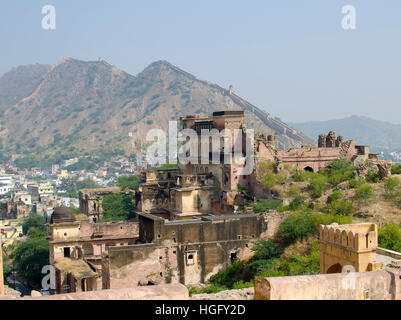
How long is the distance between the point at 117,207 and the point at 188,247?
1691cm

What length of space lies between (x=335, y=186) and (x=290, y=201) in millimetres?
2634

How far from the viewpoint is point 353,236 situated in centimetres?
1673

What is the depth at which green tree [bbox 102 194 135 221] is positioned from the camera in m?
42.9

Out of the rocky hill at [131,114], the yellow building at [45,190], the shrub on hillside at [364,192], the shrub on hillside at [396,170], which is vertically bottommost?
the yellow building at [45,190]

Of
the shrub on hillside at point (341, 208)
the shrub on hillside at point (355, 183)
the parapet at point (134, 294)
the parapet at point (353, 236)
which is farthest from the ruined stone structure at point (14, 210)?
the parapet at point (134, 294)

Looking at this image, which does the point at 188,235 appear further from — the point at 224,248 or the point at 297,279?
the point at 297,279

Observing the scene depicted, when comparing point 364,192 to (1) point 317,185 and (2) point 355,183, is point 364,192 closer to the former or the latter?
(2) point 355,183

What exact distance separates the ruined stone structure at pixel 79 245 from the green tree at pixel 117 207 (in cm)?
697

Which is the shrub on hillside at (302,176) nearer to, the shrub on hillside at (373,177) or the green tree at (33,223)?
the shrub on hillside at (373,177)

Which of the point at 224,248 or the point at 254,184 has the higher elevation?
the point at 254,184

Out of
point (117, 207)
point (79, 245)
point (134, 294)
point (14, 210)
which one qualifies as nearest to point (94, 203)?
point (117, 207)

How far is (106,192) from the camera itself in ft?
151

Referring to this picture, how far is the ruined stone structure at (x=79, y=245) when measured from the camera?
27016 mm

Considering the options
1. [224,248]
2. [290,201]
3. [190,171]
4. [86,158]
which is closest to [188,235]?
[224,248]
